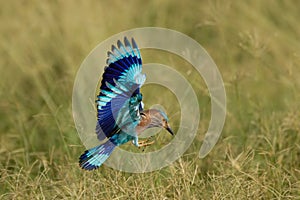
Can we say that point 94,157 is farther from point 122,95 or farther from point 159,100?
point 159,100

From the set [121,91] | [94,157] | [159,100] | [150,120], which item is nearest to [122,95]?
[121,91]

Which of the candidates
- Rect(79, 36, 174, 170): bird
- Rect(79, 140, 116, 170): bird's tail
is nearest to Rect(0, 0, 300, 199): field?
Rect(79, 140, 116, 170): bird's tail

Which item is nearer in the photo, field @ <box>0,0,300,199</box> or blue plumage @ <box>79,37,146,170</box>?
blue plumage @ <box>79,37,146,170</box>

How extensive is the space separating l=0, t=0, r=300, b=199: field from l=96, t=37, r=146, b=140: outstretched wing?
1.40 feet

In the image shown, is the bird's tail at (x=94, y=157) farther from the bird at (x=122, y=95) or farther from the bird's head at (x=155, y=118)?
the bird's head at (x=155, y=118)

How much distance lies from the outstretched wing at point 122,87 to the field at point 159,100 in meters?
0.43

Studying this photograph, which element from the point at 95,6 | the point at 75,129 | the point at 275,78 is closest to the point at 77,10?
the point at 95,6

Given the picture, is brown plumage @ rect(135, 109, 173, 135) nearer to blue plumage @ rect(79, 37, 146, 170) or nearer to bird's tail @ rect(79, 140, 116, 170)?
blue plumage @ rect(79, 37, 146, 170)

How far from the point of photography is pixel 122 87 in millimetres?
3113

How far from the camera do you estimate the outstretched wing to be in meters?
3.12

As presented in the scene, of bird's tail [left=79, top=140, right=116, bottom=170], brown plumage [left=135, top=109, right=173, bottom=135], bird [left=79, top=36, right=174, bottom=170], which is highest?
bird [left=79, top=36, right=174, bottom=170]

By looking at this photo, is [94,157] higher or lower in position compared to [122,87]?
lower

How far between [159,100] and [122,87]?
157 centimetres

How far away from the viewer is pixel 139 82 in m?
3.12
